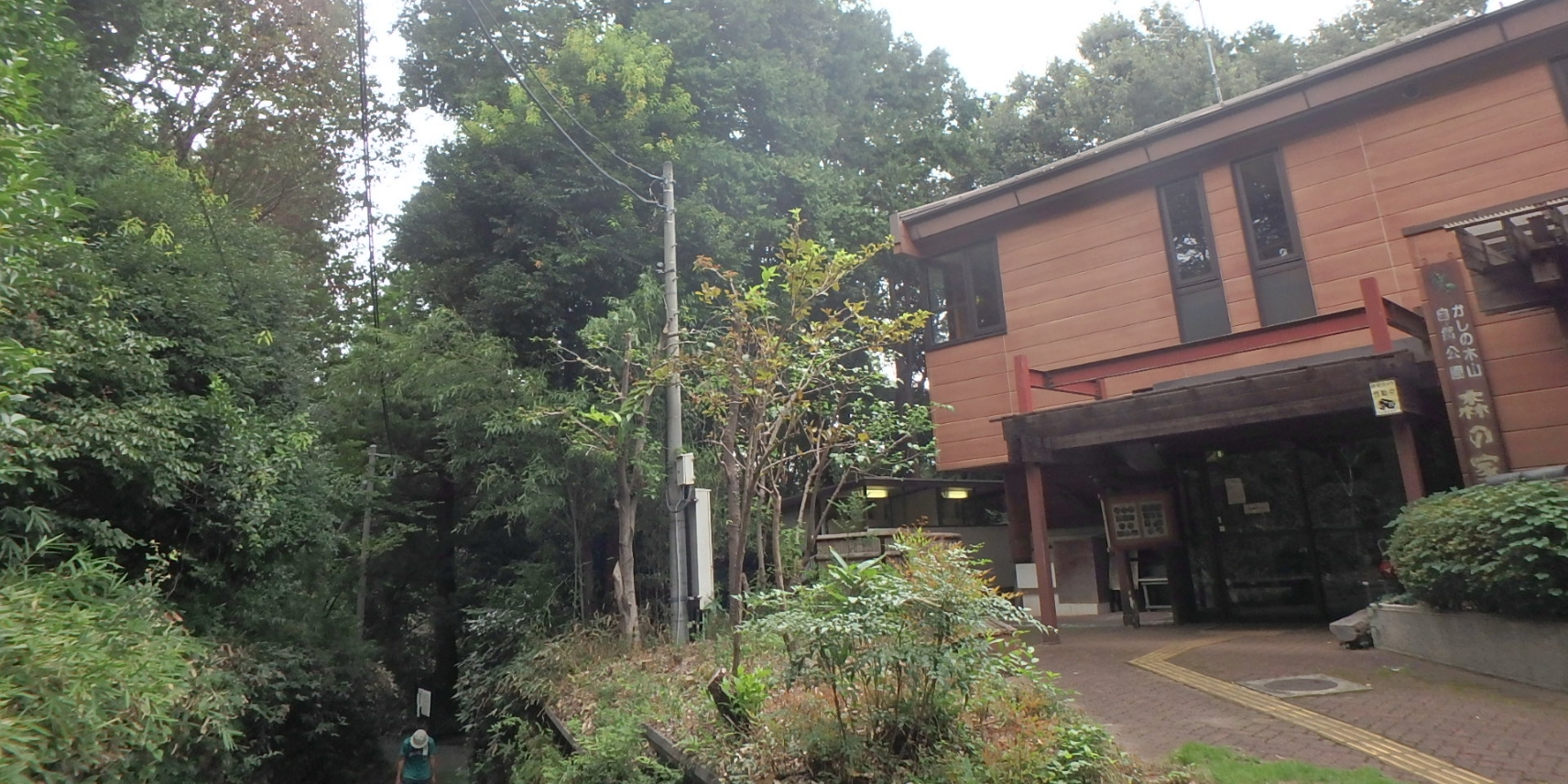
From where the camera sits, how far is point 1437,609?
23.4ft

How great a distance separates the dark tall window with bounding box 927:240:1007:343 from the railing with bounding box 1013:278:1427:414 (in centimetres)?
210

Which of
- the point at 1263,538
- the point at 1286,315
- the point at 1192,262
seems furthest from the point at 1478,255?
the point at 1263,538

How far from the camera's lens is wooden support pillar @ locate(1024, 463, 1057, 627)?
32.2 ft

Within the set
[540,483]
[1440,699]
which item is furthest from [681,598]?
[1440,699]

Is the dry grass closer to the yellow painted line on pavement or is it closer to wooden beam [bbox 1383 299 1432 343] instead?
the yellow painted line on pavement

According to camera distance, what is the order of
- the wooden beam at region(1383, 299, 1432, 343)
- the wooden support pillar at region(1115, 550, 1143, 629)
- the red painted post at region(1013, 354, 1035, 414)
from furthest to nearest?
the wooden support pillar at region(1115, 550, 1143, 629)
the red painted post at region(1013, 354, 1035, 414)
the wooden beam at region(1383, 299, 1432, 343)

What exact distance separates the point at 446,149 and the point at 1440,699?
14.3 meters

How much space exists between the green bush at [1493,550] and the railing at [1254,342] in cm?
179

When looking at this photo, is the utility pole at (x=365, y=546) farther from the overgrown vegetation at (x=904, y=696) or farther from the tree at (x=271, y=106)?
the overgrown vegetation at (x=904, y=696)

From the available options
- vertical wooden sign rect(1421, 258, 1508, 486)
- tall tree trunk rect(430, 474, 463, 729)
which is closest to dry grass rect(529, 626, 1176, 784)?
vertical wooden sign rect(1421, 258, 1508, 486)

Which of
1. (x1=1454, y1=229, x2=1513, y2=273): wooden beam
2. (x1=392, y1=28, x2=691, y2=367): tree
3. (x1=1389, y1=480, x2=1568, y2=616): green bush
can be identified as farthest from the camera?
(x1=392, y1=28, x2=691, y2=367): tree

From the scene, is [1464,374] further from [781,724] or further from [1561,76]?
[781,724]

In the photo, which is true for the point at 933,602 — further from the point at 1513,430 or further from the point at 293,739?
the point at 293,739

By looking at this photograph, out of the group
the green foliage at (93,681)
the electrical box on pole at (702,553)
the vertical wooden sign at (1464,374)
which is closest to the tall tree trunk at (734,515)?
the electrical box on pole at (702,553)
